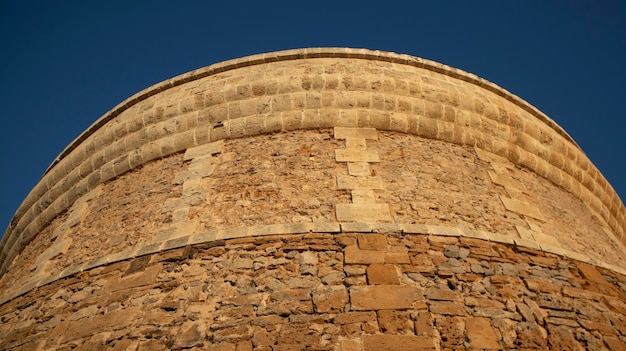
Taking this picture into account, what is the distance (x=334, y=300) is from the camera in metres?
2.89

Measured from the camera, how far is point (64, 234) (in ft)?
14.7

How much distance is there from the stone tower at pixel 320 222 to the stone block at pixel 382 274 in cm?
1

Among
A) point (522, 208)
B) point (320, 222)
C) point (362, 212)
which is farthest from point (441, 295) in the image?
point (522, 208)

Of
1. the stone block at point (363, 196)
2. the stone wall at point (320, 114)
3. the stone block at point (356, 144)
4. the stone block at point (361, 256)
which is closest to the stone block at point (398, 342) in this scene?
the stone block at point (361, 256)

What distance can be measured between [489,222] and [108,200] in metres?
3.49

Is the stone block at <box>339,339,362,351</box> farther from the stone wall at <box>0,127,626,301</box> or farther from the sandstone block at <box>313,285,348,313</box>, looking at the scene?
the stone wall at <box>0,127,626,301</box>

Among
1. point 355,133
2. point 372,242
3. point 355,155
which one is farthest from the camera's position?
point 355,133

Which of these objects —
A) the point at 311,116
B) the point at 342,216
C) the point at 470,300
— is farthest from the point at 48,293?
the point at 470,300

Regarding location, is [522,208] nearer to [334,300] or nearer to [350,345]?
[334,300]

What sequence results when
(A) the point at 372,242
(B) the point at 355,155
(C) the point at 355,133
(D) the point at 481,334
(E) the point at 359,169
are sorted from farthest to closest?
(C) the point at 355,133
(B) the point at 355,155
(E) the point at 359,169
(A) the point at 372,242
(D) the point at 481,334

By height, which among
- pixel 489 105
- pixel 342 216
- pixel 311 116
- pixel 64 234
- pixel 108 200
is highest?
pixel 489 105

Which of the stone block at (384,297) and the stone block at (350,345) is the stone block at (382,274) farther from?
the stone block at (350,345)

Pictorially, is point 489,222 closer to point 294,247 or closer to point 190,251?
point 294,247

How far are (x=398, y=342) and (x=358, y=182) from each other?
1.53 meters
